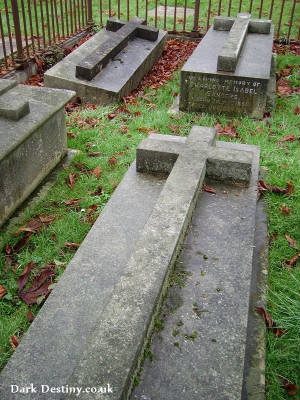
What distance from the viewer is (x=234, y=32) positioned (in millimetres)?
6395

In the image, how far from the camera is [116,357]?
5.74 ft

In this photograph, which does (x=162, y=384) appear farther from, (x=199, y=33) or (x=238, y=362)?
(x=199, y=33)

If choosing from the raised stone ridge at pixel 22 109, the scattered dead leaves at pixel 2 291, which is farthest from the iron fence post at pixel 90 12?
the scattered dead leaves at pixel 2 291

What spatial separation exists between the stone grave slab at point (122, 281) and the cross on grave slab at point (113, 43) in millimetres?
2801

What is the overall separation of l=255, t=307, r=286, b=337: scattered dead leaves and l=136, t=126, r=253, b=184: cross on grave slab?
1.04 meters

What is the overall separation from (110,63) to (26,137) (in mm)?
3286

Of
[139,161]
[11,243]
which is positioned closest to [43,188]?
[11,243]

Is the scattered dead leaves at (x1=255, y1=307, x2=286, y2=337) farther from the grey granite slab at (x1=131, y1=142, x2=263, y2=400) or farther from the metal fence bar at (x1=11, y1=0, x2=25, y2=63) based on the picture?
the metal fence bar at (x1=11, y1=0, x2=25, y2=63)

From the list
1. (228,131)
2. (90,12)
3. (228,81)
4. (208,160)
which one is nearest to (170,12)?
(90,12)

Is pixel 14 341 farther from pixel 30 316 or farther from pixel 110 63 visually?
pixel 110 63

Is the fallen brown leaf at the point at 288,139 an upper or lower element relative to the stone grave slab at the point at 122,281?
lower

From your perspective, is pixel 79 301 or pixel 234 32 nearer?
pixel 79 301

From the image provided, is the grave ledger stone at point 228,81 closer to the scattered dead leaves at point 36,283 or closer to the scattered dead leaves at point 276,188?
the scattered dead leaves at point 276,188

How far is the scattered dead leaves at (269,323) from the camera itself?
2.59m
